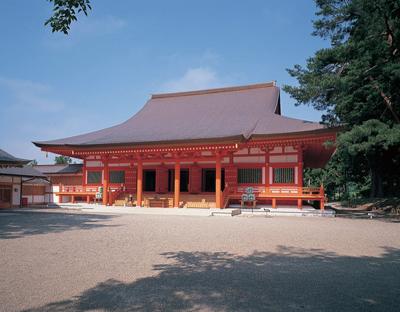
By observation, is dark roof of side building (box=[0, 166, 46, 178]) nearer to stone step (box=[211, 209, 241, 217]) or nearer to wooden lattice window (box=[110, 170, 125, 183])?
wooden lattice window (box=[110, 170, 125, 183])

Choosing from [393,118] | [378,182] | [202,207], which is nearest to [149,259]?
[202,207]

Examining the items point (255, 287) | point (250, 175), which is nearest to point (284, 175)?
point (250, 175)

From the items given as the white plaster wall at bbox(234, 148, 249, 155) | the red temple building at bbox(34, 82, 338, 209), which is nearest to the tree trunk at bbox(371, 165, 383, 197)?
the red temple building at bbox(34, 82, 338, 209)

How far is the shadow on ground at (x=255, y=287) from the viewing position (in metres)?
4.16

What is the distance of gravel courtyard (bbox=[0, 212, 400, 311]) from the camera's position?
427 centimetres

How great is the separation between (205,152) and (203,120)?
3503mm

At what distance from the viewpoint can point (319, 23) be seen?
64.5ft

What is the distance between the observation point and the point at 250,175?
20.5 m

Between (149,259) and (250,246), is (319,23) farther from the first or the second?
(149,259)

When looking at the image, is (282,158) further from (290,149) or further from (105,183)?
(105,183)

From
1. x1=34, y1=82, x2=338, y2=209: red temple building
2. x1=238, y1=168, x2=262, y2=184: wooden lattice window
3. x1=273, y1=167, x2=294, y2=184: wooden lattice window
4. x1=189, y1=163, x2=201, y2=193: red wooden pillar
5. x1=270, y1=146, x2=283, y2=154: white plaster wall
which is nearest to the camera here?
x1=34, y1=82, x2=338, y2=209: red temple building

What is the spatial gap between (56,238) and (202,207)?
38.0 feet

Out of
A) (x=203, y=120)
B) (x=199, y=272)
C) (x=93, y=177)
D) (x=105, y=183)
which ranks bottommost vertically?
(x=199, y=272)

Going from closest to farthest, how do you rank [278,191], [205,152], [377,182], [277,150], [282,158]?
[278,191], [282,158], [277,150], [205,152], [377,182]
